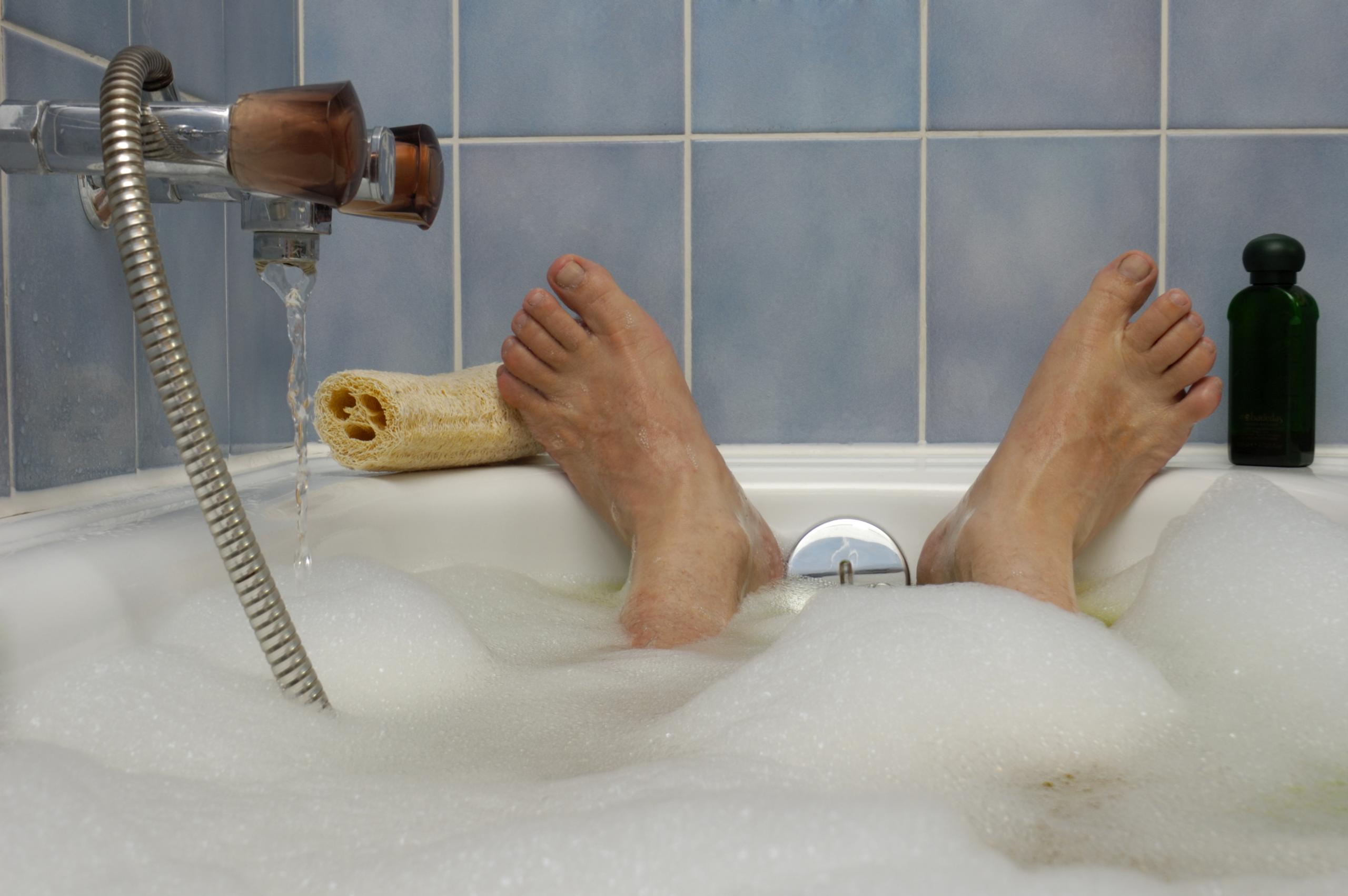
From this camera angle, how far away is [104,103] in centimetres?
45

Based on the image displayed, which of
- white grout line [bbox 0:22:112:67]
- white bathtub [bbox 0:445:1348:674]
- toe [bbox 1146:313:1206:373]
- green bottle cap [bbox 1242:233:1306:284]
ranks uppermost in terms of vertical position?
white grout line [bbox 0:22:112:67]

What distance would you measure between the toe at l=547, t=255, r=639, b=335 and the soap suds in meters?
0.40

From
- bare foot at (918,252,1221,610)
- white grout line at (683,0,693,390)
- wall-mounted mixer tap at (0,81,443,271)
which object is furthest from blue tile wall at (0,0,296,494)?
bare foot at (918,252,1221,610)

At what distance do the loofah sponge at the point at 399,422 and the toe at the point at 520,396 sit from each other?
0.17ft

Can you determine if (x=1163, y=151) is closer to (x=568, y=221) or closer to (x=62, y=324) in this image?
(x=568, y=221)

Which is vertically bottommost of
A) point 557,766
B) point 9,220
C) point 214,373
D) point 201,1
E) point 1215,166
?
point 557,766

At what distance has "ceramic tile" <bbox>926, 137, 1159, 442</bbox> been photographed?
1166 millimetres

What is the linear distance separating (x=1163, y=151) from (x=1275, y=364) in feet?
1.02

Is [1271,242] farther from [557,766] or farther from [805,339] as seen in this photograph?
[557,766]

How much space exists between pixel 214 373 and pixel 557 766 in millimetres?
667

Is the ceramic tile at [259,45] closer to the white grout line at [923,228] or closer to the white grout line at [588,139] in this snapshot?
the white grout line at [588,139]

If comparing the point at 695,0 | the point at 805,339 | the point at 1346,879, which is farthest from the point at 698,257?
the point at 1346,879

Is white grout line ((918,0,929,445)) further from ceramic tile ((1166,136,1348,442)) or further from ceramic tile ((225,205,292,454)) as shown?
ceramic tile ((225,205,292,454))

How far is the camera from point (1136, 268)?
38.6 inches
